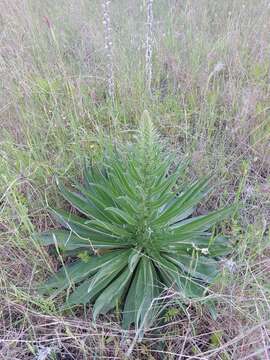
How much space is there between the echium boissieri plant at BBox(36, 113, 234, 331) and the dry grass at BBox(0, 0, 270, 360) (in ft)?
0.30

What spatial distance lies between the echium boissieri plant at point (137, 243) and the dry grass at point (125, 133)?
9 cm

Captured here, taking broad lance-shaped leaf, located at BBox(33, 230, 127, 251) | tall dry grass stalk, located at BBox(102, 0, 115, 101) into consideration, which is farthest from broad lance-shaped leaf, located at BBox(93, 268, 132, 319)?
tall dry grass stalk, located at BBox(102, 0, 115, 101)

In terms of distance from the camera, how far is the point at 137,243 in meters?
1.73

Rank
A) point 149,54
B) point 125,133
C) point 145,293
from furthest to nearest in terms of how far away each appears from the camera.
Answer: point 149,54
point 125,133
point 145,293

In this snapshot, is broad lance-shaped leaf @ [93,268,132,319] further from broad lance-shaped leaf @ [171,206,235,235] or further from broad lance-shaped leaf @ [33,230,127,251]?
broad lance-shaped leaf @ [171,206,235,235]

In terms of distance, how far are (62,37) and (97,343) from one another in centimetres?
259

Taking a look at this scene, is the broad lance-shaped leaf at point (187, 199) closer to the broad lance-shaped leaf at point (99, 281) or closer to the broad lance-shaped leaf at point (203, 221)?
the broad lance-shaped leaf at point (203, 221)

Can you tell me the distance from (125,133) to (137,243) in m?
0.87

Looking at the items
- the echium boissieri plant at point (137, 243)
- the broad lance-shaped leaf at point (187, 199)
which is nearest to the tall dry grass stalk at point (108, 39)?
the echium boissieri plant at point (137, 243)

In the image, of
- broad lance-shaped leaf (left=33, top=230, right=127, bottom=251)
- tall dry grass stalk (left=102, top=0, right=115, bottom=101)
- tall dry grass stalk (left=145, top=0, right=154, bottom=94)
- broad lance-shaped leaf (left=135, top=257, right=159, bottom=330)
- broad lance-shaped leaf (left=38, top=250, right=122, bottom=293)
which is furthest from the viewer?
tall dry grass stalk (left=145, top=0, right=154, bottom=94)

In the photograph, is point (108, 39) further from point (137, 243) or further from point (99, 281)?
point (99, 281)

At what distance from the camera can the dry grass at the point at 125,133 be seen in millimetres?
1486

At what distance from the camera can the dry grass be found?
149cm

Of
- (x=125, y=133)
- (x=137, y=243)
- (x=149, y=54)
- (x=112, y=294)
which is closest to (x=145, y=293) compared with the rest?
(x=112, y=294)
